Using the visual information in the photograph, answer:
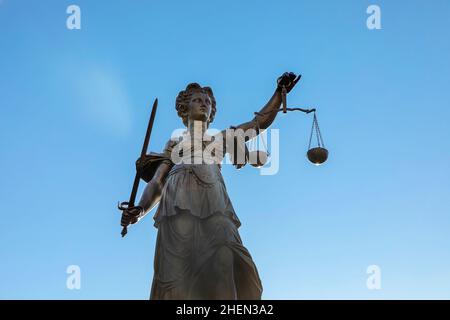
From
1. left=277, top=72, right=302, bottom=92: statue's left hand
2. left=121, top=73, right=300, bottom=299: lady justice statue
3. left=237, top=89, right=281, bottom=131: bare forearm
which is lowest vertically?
left=121, top=73, right=300, bottom=299: lady justice statue

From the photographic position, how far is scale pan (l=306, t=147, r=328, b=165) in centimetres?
1228

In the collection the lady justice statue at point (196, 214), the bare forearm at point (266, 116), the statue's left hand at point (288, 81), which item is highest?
the statue's left hand at point (288, 81)

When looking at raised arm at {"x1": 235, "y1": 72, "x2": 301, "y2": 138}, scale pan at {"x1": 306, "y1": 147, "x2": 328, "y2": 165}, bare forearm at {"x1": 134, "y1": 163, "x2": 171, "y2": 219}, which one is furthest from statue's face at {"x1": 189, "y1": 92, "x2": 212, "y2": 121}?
scale pan at {"x1": 306, "y1": 147, "x2": 328, "y2": 165}

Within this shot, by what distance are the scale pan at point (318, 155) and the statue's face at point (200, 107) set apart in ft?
5.90

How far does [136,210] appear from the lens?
11.4 meters

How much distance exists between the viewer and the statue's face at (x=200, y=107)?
490 inches

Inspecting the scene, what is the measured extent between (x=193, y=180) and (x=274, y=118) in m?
1.84

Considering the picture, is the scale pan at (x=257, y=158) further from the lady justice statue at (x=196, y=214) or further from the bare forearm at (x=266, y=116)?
the bare forearm at (x=266, y=116)

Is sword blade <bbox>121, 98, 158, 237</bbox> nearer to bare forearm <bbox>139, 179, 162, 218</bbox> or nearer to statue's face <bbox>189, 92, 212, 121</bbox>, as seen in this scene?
bare forearm <bbox>139, 179, 162, 218</bbox>

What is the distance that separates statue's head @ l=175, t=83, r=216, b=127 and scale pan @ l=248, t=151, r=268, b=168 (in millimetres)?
1005

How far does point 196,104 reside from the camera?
1252cm

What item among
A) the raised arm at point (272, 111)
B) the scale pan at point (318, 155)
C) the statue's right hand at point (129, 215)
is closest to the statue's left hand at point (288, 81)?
the raised arm at point (272, 111)
